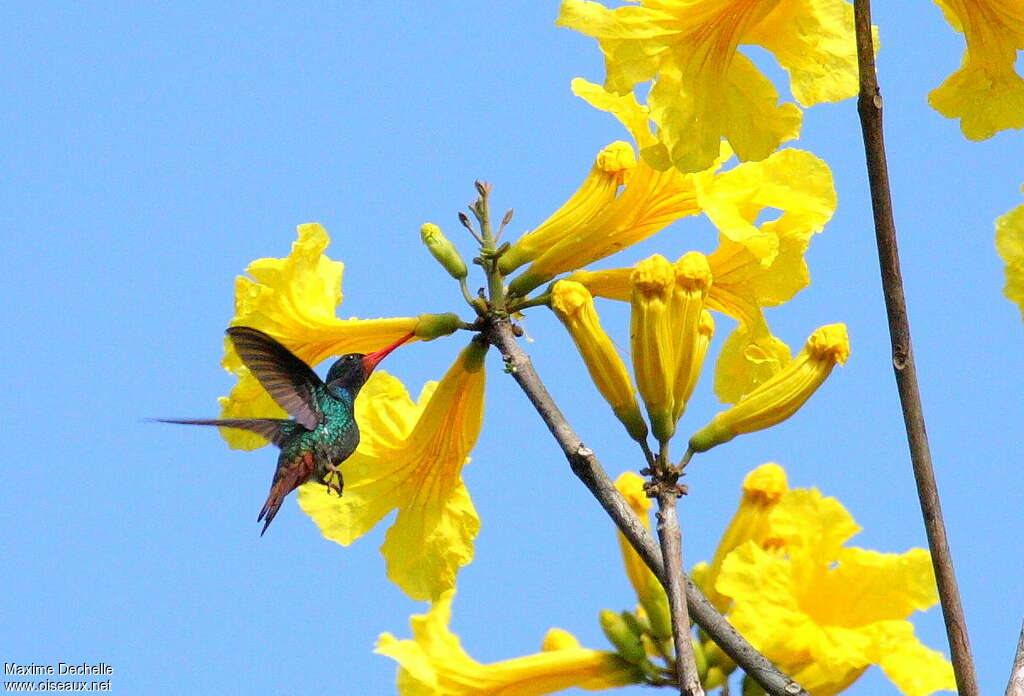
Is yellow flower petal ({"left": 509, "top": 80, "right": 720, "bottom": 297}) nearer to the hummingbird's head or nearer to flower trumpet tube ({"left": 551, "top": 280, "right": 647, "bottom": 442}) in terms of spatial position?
flower trumpet tube ({"left": 551, "top": 280, "right": 647, "bottom": 442})

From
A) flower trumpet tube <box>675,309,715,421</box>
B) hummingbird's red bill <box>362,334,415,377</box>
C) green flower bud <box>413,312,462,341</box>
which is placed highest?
hummingbird's red bill <box>362,334,415,377</box>

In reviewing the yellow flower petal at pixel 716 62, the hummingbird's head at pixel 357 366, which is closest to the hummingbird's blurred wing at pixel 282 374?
the hummingbird's head at pixel 357 366

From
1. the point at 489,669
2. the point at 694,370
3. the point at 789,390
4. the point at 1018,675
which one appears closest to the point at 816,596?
the point at 789,390

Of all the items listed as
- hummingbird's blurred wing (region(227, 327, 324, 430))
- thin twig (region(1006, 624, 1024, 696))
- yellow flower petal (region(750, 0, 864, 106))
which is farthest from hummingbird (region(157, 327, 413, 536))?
thin twig (region(1006, 624, 1024, 696))

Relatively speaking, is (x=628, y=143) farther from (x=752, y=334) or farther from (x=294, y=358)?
(x=294, y=358)

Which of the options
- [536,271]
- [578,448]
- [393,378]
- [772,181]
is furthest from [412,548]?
[772,181]

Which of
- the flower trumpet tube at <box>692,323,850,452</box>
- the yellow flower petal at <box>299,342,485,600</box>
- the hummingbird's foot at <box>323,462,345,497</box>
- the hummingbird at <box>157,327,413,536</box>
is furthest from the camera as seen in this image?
the yellow flower petal at <box>299,342,485,600</box>

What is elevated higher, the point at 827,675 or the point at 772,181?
the point at 772,181
